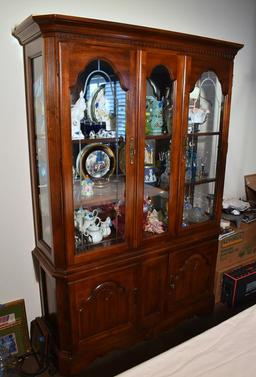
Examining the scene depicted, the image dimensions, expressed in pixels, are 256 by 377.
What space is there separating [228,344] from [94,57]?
1.35 m

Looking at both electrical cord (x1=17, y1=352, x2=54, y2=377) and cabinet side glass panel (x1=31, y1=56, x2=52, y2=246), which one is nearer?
cabinet side glass panel (x1=31, y1=56, x2=52, y2=246)

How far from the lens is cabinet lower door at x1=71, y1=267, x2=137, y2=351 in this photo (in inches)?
68.0

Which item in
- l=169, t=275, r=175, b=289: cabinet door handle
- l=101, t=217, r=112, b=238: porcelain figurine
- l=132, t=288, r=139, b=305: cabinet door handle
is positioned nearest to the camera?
l=101, t=217, r=112, b=238: porcelain figurine

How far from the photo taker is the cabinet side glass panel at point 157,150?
177 cm

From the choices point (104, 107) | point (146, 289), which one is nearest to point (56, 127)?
point (104, 107)

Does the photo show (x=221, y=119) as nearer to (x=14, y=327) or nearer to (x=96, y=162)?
(x=96, y=162)

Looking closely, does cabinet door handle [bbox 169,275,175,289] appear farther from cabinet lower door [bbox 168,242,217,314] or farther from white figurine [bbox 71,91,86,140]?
white figurine [bbox 71,91,86,140]

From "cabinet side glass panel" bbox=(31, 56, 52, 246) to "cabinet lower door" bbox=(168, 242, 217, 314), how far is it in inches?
32.9

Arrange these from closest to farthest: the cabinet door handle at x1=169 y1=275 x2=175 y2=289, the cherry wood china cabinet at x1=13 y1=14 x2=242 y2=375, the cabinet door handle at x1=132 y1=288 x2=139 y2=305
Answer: the cherry wood china cabinet at x1=13 y1=14 x2=242 y2=375 < the cabinet door handle at x1=132 y1=288 x2=139 y2=305 < the cabinet door handle at x1=169 y1=275 x2=175 y2=289

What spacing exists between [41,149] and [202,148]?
1089mm

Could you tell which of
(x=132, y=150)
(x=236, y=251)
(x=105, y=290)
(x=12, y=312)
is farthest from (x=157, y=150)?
(x=12, y=312)

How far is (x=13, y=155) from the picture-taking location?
5.78 feet

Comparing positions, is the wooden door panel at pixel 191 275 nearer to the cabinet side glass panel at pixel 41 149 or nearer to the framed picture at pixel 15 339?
the cabinet side glass panel at pixel 41 149

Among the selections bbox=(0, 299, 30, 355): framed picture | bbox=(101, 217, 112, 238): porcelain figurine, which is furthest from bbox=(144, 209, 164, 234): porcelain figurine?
bbox=(0, 299, 30, 355): framed picture
